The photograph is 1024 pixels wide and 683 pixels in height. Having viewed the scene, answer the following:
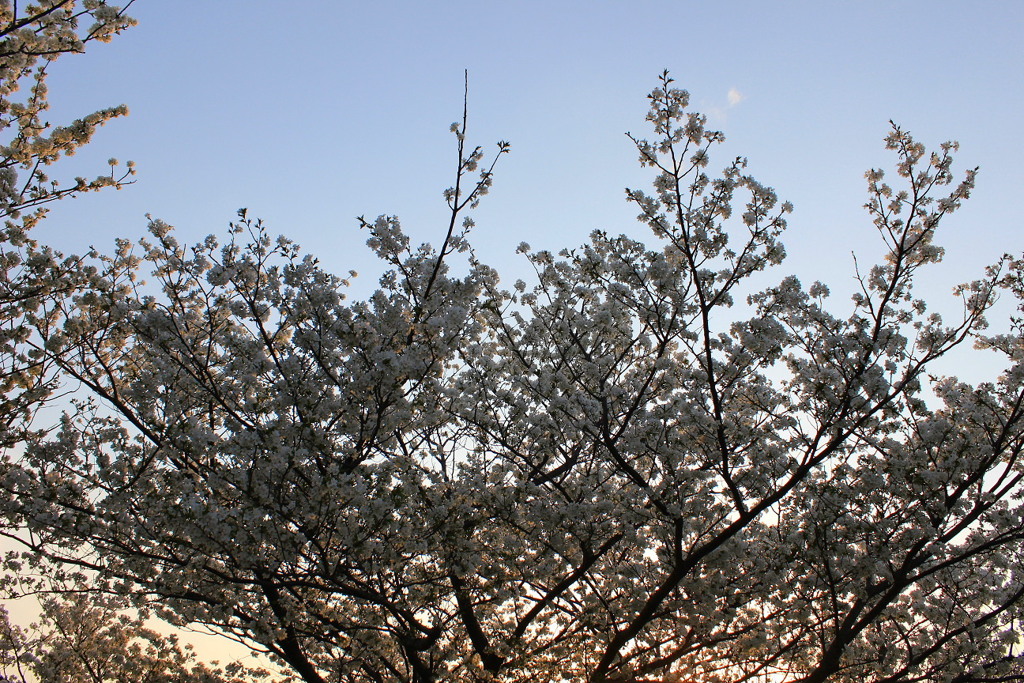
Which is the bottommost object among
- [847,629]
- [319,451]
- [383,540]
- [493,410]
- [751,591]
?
[847,629]

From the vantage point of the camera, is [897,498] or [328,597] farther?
[328,597]

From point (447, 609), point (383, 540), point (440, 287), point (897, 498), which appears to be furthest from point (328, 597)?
point (897, 498)

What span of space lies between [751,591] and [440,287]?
6377mm

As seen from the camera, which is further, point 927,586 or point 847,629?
point 927,586

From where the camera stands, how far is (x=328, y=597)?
1166 cm

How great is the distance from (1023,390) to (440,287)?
8.42m

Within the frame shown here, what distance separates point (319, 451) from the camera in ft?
27.3

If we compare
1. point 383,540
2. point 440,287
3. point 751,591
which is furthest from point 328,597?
point 751,591

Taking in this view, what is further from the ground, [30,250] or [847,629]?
[30,250]

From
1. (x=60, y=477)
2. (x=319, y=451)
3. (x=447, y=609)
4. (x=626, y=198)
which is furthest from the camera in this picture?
(x=447, y=609)

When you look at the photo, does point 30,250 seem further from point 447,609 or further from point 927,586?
point 927,586

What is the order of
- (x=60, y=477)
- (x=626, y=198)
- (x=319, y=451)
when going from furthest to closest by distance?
(x=60, y=477)
(x=626, y=198)
(x=319, y=451)

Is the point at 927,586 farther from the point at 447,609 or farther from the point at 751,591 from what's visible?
the point at 447,609

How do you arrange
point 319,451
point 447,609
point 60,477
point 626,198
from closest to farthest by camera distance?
point 319,451 < point 626,198 < point 60,477 < point 447,609
